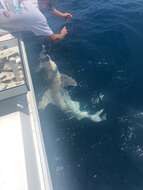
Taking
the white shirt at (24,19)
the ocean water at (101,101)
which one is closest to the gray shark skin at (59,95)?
the ocean water at (101,101)

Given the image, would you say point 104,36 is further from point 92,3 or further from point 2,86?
point 2,86

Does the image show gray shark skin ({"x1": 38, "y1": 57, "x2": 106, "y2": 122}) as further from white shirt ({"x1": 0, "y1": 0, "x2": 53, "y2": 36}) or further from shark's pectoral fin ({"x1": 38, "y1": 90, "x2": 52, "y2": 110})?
white shirt ({"x1": 0, "y1": 0, "x2": 53, "y2": 36})

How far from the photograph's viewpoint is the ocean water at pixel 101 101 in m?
5.77

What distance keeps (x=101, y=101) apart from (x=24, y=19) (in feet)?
8.40

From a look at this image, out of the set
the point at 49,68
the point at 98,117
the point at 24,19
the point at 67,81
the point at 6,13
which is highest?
the point at 6,13

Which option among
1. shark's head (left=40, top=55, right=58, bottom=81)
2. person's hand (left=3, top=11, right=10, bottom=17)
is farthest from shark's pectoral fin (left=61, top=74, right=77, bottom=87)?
person's hand (left=3, top=11, right=10, bottom=17)

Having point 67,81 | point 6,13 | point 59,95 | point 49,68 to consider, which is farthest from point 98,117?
point 6,13

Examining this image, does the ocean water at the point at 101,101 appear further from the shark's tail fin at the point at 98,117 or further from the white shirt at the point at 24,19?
the white shirt at the point at 24,19

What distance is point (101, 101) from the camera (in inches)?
289

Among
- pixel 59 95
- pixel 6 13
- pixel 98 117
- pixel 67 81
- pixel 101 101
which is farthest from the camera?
pixel 67 81

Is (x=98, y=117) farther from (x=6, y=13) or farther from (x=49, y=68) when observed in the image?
(x=6, y=13)

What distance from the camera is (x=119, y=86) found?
7.81 metres

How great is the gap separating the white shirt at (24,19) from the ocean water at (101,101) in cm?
157

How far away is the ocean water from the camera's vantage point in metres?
5.77
